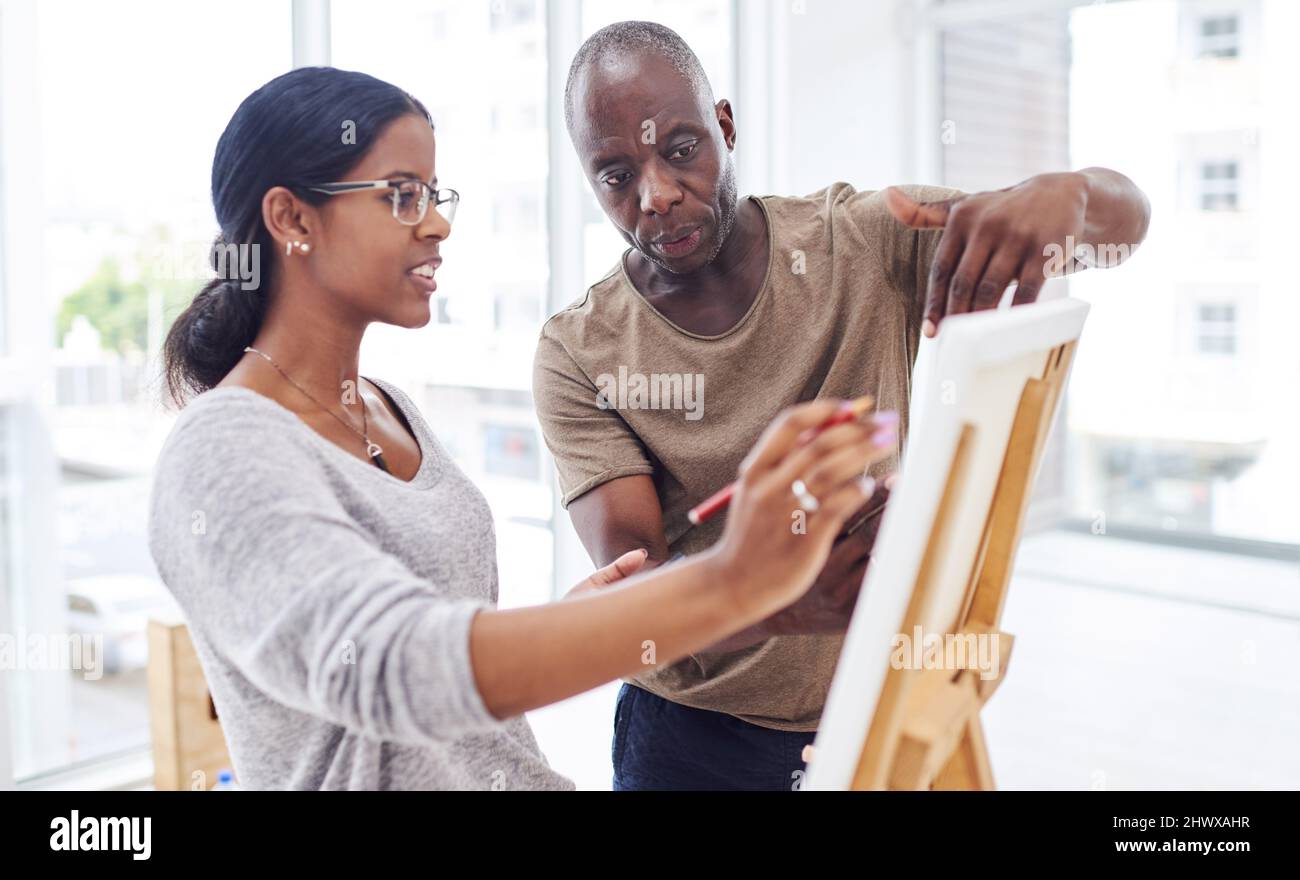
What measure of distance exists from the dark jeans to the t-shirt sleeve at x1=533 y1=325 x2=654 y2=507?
13.6 inches

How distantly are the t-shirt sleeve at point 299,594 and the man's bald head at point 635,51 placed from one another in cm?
82

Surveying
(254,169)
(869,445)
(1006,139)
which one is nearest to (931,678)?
(869,445)

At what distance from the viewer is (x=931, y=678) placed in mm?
990

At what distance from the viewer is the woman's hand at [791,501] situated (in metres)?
0.79

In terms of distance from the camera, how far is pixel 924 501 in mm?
835

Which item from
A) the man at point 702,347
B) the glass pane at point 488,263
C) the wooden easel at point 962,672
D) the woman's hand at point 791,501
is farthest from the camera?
the glass pane at point 488,263

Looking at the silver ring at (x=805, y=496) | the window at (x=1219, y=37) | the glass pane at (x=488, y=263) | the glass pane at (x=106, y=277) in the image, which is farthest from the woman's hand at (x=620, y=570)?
the window at (x=1219, y=37)

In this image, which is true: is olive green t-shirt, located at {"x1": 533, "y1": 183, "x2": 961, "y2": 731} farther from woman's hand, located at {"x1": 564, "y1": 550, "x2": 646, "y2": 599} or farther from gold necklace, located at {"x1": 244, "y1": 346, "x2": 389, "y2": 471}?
gold necklace, located at {"x1": 244, "y1": 346, "x2": 389, "y2": 471}

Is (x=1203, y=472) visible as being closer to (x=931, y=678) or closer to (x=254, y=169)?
(x=931, y=678)

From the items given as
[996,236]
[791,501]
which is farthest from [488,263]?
[791,501]

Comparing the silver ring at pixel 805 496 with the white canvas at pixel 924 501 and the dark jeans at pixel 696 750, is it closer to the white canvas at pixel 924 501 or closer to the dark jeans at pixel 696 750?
the white canvas at pixel 924 501

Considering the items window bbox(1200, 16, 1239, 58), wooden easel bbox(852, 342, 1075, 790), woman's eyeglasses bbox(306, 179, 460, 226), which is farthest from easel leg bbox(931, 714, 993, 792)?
window bbox(1200, 16, 1239, 58)

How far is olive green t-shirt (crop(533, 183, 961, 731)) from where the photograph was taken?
60.3 inches
